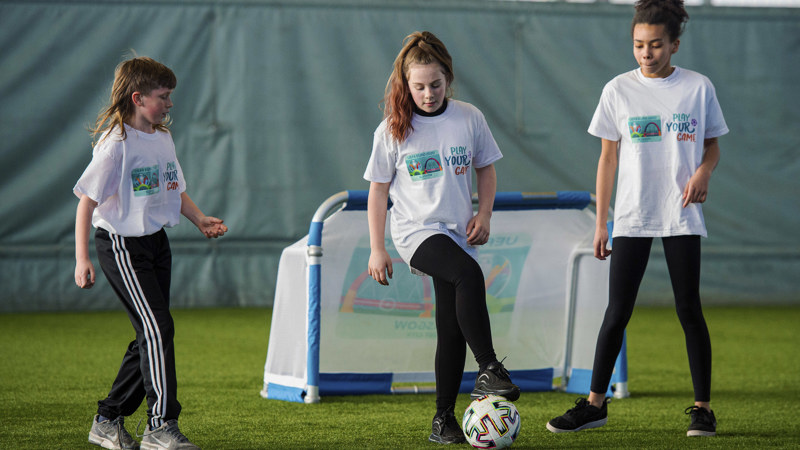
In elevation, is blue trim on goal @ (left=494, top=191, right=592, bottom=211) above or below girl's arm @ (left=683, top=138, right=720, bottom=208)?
below

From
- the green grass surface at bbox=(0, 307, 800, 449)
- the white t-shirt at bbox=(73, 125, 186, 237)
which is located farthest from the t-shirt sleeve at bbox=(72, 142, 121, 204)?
the green grass surface at bbox=(0, 307, 800, 449)

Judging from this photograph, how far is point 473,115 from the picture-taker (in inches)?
94.2

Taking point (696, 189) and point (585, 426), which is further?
point (585, 426)

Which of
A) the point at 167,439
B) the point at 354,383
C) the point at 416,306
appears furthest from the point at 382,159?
the point at 354,383

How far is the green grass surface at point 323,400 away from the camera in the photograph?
2469 millimetres

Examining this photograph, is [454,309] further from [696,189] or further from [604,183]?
[696,189]

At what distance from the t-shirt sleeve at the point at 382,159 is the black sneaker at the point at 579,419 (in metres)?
0.85

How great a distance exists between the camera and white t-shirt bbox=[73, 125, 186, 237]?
7.16 feet

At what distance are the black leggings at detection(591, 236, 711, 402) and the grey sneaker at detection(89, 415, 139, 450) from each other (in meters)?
1.30

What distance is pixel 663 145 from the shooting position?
242 cm

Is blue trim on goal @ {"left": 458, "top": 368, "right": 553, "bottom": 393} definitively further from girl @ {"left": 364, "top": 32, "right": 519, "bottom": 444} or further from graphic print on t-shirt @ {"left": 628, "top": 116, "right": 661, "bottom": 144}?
graphic print on t-shirt @ {"left": 628, "top": 116, "right": 661, "bottom": 144}

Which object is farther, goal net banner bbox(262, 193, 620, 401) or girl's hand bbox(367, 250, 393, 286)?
goal net banner bbox(262, 193, 620, 401)

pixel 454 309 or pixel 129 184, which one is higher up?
pixel 129 184

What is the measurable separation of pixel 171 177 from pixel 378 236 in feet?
1.88
